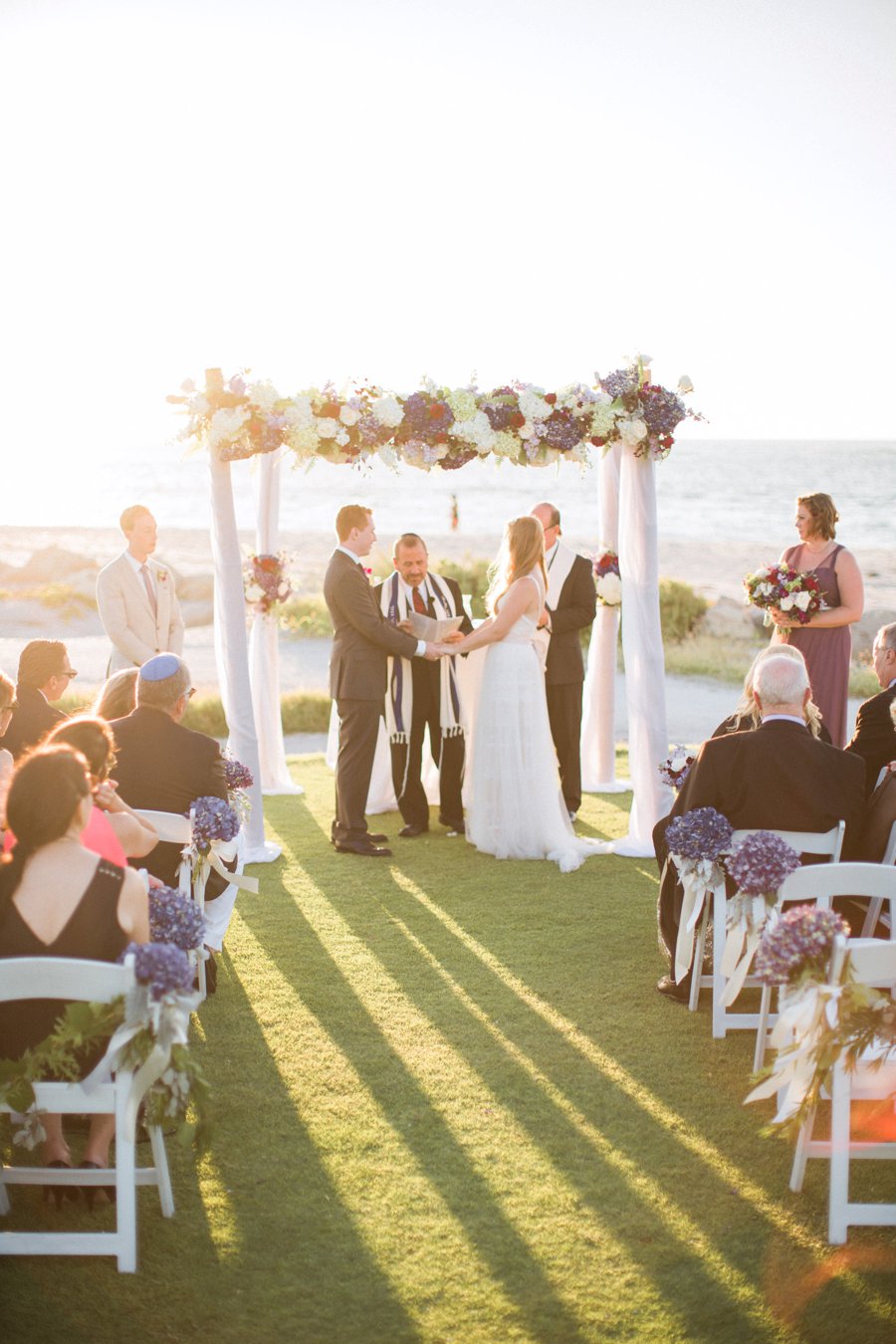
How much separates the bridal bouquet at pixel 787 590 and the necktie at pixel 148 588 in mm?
3659

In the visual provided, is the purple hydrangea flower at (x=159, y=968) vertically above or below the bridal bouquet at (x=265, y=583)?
below

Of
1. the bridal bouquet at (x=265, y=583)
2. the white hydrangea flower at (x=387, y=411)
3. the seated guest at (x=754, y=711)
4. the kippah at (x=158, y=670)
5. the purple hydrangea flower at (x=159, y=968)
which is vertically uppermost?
the white hydrangea flower at (x=387, y=411)

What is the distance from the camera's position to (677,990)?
16.9 ft

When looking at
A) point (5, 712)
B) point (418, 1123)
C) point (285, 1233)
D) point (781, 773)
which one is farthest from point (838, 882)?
point (5, 712)

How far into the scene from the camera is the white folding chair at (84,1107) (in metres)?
2.92

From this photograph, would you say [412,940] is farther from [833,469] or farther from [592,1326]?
[833,469]

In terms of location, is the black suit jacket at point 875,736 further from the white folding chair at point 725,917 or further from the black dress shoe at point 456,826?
the black dress shoe at point 456,826

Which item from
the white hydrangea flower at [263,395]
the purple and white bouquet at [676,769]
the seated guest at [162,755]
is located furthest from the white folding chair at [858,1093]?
the white hydrangea flower at [263,395]

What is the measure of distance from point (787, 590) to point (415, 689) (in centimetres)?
254

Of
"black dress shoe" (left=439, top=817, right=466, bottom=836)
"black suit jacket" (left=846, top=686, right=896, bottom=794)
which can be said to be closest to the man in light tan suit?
"black dress shoe" (left=439, top=817, right=466, bottom=836)

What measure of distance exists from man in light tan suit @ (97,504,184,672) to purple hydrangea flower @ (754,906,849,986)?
4.87 m

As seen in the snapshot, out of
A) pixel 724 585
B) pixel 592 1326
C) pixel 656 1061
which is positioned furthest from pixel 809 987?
pixel 724 585

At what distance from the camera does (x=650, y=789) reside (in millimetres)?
7348

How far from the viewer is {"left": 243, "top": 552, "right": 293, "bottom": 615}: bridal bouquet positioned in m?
8.95
